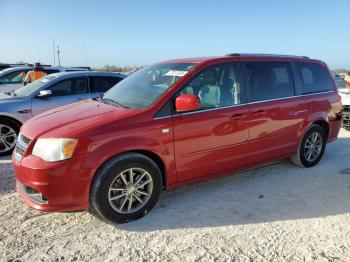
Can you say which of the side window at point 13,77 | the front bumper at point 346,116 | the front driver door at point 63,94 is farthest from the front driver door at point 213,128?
the side window at point 13,77

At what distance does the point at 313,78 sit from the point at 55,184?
14.2ft

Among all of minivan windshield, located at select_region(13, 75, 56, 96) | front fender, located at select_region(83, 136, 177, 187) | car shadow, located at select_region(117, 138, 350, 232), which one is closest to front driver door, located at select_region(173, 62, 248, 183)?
front fender, located at select_region(83, 136, 177, 187)

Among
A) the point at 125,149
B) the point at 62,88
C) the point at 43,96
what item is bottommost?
the point at 125,149

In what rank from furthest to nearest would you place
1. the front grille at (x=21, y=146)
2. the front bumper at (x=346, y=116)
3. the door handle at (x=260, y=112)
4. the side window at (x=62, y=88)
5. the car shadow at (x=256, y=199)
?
the front bumper at (x=346, y=116)
the side window at (x=62, y=88)
the door handle at (x=260, y=112)
the car shadow at (x=256, y=199)
the front grille at (x=21, y=146)

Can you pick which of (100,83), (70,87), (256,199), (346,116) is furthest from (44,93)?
(346,116)

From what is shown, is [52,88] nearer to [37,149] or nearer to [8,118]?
[8,118]

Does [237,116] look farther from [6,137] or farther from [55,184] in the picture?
[6,137]

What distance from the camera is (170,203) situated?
4.30 metres

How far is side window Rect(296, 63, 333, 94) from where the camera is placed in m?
5.45

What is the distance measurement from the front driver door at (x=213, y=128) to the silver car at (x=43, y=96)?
366cm

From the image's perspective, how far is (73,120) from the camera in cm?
379

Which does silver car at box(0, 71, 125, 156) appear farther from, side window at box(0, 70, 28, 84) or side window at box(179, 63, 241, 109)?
side window at box(0, 70, 28, 84)

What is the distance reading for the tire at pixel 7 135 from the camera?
6.66 meters

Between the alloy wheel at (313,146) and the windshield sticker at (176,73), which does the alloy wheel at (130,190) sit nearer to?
the windshield sticker at (176,73)
